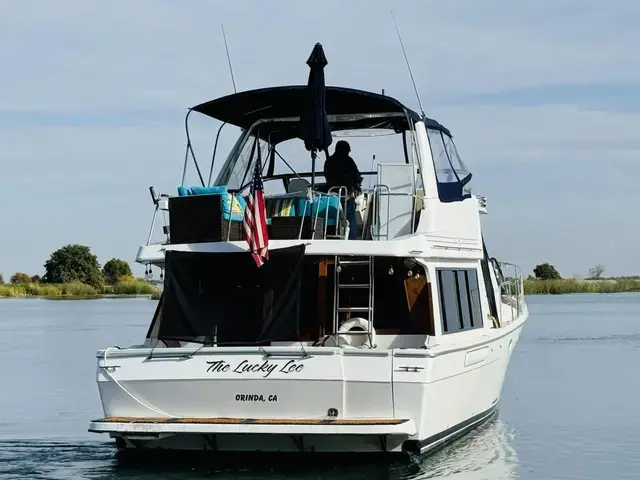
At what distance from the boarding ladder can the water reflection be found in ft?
5.34

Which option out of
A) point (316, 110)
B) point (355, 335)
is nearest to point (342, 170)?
point (316, 110)

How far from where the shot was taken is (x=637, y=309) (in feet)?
181

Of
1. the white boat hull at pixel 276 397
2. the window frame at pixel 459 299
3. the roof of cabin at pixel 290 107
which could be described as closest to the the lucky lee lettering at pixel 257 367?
the white boat hull at pixel 276 397

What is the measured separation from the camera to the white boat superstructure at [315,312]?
11680 millimetres

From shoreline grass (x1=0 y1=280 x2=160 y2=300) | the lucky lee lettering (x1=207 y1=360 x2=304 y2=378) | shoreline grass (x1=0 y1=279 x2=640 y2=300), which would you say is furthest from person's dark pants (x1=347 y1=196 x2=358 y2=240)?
shoreline grass (x1=0 y1=280 x2=160 y2=300)

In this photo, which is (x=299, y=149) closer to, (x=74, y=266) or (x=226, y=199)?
(x=226, y=199)

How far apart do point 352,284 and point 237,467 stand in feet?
7.98

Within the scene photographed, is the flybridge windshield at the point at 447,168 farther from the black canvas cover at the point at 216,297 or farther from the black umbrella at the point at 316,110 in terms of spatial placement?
the black canvas cover at the point at 216,297

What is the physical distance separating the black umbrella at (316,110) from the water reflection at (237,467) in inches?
144

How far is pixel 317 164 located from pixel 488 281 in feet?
11.0

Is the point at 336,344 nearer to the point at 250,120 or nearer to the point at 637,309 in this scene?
the point at 250,120

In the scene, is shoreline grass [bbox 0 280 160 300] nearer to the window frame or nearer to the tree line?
the tree line

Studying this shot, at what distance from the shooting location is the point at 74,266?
8912cm

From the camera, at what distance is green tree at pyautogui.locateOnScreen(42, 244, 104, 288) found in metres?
88.8
